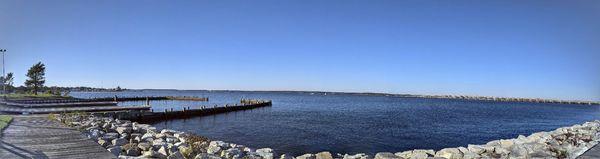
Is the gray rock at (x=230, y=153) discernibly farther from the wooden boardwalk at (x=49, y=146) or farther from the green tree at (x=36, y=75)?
the green tree at (x=36, y=75)

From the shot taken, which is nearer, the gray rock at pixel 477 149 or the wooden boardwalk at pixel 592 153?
the wooden boardwalk at pixel 592 153

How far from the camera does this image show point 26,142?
13203 mm

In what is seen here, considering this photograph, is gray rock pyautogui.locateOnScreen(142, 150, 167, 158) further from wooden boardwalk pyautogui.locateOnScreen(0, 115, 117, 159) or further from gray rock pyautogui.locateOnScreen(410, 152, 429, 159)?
gray rock pyautogui.locateOnScreen(410, 152, 429, 159)

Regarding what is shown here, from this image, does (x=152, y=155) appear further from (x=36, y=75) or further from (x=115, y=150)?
(x=36, y=75)

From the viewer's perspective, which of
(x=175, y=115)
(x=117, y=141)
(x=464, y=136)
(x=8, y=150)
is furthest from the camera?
(x=175, y=115)

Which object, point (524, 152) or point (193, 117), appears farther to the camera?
point (193, 117)

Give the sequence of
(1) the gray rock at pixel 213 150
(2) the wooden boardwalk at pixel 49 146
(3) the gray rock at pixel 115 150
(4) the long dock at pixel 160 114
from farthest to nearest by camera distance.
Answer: (4) the long dock at pixel 160 114 < (1) the gray rock at pixel 213 150 < (3) the gray rock at pixel 115 150 < (2) the wooden boardwalk at pixel 49 146

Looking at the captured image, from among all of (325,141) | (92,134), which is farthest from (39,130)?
(325,141)

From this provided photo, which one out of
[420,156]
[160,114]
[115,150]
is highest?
[115,150]

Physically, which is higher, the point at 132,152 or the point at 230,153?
the point at 132,152

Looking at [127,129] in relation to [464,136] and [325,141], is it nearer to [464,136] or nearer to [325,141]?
[325,141]

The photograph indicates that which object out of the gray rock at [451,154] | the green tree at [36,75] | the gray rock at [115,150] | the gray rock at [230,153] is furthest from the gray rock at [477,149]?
the green tree at [36,75]

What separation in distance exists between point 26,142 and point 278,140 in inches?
666

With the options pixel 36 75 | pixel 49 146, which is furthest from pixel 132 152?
pixel 36 75
